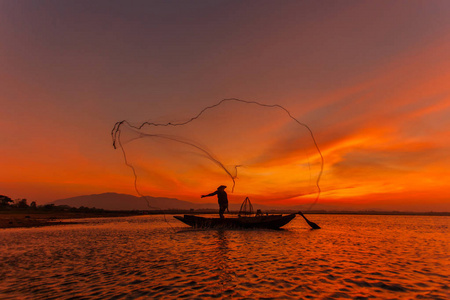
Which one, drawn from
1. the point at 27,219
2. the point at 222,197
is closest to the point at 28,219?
the point at 27,219

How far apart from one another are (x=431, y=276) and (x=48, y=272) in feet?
68.8

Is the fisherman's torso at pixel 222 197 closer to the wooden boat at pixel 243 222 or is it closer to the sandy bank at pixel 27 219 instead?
the wooden boat at pixel 243 222

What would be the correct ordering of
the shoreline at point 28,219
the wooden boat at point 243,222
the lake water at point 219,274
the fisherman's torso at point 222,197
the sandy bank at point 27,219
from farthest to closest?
the sandy bank at point 27,219
the shoreline at point 28,219
the wooden boat at point 243,222
the fisherman's torso at point 222,197
the lake water at point 219,274

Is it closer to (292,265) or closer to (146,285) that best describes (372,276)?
(292,265)

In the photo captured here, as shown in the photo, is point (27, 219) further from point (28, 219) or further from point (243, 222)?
point (243, 222)

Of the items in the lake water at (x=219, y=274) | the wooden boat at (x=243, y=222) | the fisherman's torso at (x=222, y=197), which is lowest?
the lake water at (x=219, y=274)

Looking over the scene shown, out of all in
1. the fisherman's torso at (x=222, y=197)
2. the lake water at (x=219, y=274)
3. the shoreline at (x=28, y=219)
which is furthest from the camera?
the shoreline at (x=28, y=219)

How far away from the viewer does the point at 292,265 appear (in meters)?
17.0

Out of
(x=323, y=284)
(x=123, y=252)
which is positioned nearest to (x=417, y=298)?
(x=323, y=284)

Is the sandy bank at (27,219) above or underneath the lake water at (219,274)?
above

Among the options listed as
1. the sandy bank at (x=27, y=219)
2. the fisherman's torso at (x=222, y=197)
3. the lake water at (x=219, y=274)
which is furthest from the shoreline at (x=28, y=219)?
the fisherman's torso at (x=222, y=197)

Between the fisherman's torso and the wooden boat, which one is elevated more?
the fisherman's torso

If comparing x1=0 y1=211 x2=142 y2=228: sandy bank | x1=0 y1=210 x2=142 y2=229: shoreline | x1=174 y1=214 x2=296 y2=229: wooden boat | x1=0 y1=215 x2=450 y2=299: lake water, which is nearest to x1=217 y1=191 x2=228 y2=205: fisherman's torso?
x1=174 y1=214 x2=296 y2=229: wooden boat

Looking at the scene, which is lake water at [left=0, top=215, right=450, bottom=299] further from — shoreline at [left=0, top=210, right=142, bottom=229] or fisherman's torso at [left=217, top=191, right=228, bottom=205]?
shoreline at [left=0, top=210, right=142, bottom=229]
